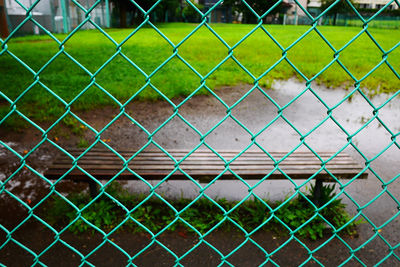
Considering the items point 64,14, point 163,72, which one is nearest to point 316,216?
point 163,72

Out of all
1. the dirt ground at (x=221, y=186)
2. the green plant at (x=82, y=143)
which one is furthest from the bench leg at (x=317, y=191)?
the green plant at (x=82, y=143)

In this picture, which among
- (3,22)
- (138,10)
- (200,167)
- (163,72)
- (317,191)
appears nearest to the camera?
(200,167)

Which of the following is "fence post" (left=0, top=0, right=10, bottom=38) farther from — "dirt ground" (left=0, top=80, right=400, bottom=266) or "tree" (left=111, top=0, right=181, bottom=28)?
"dirt ground" (left=0, top=80, right=400, bottom=266)

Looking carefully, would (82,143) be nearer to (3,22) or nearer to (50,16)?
(3,22)

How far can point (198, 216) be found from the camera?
107 inches

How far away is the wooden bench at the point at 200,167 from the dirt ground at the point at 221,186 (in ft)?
1.08

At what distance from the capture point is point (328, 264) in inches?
89.9

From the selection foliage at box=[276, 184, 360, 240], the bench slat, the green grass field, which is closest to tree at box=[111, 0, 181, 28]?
the green grass field

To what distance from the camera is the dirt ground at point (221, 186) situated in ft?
7.59

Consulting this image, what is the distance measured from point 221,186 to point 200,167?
0.78 meters

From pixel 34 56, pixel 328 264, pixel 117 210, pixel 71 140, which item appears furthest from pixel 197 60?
pixel 328 264

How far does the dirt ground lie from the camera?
2.31 meters

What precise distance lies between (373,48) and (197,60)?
231 inches

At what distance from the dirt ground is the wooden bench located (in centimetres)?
33
